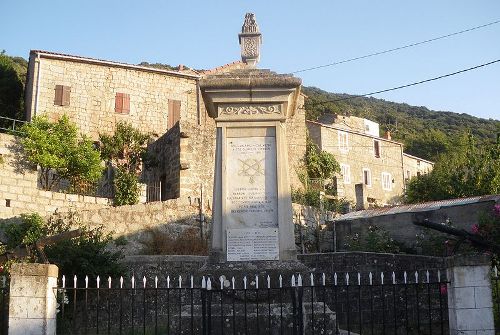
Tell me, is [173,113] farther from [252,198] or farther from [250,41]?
[252,198]

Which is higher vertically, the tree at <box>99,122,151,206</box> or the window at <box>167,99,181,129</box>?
the window at <box>167,99,181,129</box>

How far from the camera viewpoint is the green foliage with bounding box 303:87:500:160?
52.0 metres

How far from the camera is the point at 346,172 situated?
3691 cm

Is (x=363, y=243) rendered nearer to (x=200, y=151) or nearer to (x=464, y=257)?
(x=200, y=151)

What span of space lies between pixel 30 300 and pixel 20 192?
14799 mm

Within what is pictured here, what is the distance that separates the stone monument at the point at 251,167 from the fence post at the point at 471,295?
2233 mm

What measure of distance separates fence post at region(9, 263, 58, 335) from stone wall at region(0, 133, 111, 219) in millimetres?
14303

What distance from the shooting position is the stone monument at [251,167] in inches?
333

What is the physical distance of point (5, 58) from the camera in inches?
1486

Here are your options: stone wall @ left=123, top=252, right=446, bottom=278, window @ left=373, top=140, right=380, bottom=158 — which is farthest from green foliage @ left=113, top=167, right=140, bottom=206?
window @ left=373, top=140, right=380, bottom=158

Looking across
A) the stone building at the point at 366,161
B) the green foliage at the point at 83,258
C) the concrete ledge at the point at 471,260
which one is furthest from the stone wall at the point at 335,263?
the stone building at the point at 366,161

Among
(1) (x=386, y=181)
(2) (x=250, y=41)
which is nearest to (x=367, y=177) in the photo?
(1) (x=386, y=181)

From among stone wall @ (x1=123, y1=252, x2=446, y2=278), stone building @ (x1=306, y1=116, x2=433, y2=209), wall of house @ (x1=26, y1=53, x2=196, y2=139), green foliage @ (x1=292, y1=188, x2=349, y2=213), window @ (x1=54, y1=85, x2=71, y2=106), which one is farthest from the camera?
stone building @ (x1=306, y1=116, x2=433, y2=209)

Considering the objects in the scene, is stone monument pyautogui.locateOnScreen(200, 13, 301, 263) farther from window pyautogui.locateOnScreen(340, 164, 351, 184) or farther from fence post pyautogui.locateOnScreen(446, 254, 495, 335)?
window pyautogui.locateOnScreen(340, 164, 351, 184)
